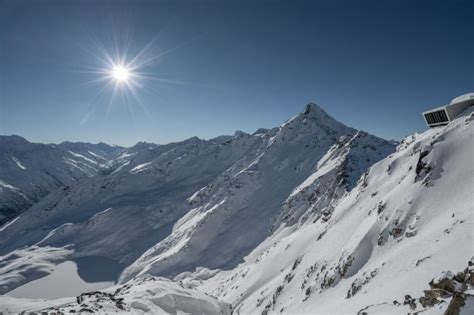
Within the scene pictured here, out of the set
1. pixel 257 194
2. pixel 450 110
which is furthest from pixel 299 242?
pixel 257 194

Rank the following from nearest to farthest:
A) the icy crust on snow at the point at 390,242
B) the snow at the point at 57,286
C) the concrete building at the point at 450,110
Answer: the icy crust on snow at the point at 390,242
the concrete building at the point at 450,110
the snow at the point at 57,286

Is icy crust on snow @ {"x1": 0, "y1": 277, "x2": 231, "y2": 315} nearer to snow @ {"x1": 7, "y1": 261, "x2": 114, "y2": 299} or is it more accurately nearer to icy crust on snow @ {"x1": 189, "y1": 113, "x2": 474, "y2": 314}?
icy crust on snow @ {"x1": 189, "y1": 113, "x2": 474, "y2": 314}

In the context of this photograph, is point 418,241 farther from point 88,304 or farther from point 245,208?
point 245,208

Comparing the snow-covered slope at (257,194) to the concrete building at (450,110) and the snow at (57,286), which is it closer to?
the snow at (57,286)

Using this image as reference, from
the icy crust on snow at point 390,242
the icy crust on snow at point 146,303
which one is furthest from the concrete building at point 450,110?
the icy crust on snow at point 146,303

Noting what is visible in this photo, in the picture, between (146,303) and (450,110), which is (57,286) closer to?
(146,303)

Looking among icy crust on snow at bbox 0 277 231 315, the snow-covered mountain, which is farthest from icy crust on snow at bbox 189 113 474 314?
icy crust on snow at bbox 0 277 231 315
